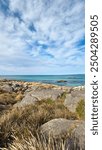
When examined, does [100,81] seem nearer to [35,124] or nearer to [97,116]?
[97,116]

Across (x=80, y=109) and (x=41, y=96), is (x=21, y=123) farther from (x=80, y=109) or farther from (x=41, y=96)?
(x=41, y=96)

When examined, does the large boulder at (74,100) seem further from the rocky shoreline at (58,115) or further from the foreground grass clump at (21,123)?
the foreground grass clump at (21,123)

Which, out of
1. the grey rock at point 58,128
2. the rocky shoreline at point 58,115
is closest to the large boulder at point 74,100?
the rocky shoreline at point 58,115

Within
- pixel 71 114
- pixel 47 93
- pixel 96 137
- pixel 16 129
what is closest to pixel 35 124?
pixel 16 129

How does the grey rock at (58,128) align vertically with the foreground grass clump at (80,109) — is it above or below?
below

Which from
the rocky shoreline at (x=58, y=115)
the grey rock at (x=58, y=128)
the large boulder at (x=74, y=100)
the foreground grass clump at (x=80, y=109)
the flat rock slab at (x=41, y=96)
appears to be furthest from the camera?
the flat rock slab at (x=41, y=96)

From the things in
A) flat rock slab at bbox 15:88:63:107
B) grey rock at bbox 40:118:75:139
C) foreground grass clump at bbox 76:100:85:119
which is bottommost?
grey rock at bbox 40:118:75:139

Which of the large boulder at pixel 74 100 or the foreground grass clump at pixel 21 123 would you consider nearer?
the foreground grass clump at pixel 21 123

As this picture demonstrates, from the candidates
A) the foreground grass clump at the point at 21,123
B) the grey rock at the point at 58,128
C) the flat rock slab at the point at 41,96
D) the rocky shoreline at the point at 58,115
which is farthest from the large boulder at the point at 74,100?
the grey rock at the point at 58,128

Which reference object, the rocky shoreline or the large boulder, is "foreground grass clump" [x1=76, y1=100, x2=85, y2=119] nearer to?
the rocky shoreline

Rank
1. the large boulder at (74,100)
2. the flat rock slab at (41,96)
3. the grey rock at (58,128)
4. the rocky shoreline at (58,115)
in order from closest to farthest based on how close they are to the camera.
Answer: the rocky shoreline at (58,115) < the grey rock at (58,128) < the large boulder at (74,100) < the flat rock slab at (41,96)

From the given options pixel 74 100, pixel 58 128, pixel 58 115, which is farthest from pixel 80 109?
pixel 58 128

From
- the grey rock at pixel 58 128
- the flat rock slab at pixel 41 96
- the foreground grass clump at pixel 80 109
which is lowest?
the grey rock at pixel 58 128

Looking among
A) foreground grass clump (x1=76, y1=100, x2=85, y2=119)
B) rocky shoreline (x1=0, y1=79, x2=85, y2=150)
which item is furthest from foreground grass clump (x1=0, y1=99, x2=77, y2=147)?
foreground grass clump (x1=76, y1=100, x2=85, y2=119)
